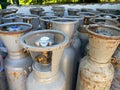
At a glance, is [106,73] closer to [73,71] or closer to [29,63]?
[73,71]

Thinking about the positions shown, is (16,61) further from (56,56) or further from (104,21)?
(104,21)

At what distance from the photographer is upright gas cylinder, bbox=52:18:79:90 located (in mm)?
955

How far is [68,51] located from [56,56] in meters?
0.31

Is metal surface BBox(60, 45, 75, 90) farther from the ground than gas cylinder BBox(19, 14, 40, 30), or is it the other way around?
gas cylinder BBox(19, 14, 40, 30)

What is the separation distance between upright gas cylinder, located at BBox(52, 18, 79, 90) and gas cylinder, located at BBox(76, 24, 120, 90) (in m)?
0.10

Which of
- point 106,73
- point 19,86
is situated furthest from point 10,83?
point 106,73

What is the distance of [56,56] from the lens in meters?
0.76

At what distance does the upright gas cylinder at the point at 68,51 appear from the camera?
95cm

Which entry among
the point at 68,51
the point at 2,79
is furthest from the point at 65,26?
the point at 2,79

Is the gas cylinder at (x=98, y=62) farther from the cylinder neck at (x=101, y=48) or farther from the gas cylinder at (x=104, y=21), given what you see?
the gas cylinder at (x=104, y=21)

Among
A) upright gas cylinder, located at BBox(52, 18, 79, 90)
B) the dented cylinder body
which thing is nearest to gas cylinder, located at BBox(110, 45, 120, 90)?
upright gas cylinder, located at BBox(52, 18, 79, 90)

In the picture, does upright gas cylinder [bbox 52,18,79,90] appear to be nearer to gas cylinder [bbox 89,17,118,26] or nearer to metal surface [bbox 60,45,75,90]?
metal surface [bbox 60,45,75,90]

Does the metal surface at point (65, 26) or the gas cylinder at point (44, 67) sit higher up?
Answer: the metal surface at point (65, 26)

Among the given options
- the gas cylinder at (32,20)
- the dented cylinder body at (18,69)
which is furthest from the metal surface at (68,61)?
the gas cylinder at (32,20)
